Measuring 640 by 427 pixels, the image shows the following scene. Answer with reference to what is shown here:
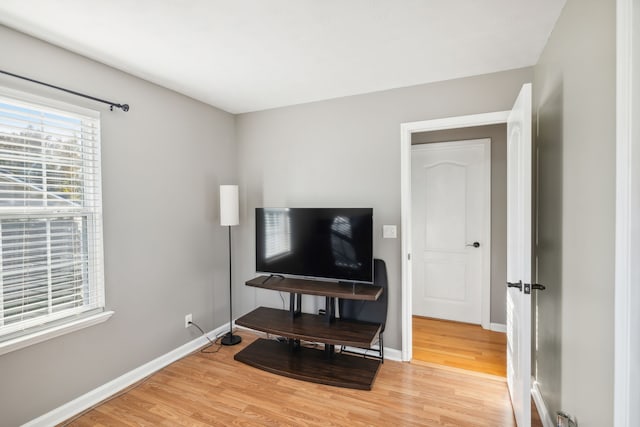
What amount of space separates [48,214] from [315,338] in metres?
2.04

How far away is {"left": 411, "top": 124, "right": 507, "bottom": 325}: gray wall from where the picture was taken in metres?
3.40

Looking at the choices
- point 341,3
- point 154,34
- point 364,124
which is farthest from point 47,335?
point 364,124

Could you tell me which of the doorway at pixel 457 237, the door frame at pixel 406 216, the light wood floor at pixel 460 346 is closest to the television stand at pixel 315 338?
the door frame at pixel 406 216

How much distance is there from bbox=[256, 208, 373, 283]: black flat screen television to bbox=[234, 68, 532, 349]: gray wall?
11.5 inches

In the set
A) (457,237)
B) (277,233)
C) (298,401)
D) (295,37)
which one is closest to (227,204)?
(277,233)

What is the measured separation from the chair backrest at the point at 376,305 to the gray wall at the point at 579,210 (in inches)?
46.0

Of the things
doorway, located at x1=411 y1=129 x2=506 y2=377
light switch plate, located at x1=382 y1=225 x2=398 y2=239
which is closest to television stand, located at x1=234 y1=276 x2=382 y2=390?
light switch plate, located at x1=382 y1=225 x2=398 y2=239

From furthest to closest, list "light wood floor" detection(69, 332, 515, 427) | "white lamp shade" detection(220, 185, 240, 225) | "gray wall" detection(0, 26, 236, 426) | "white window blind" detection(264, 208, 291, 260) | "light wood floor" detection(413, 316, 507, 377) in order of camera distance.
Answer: "white lamp shade" detection(220, 185, 240, 225), "white window blind" detection(264, 208, 291, 260), "light wood floor" detection(413, 316, 507, 377), "light wood floor" detection(69, 332, 515, 427), "gray wall" detection(0, 26, 236, 426)

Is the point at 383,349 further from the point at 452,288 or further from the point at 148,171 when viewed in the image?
the point at 148,171

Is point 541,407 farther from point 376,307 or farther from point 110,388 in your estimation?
point 110,388

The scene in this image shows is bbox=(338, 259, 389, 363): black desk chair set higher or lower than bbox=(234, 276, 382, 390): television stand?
higher

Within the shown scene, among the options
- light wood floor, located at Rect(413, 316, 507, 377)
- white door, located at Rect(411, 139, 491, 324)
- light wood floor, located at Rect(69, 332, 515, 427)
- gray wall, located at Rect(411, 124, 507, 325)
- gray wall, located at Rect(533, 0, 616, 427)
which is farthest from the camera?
white door, located at Rect(411, 139, 491, 324)

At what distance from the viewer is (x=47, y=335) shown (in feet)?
6.37

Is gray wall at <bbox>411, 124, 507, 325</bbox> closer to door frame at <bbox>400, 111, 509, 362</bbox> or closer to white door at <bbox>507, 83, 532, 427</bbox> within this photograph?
door frame at <bbox>400, 111, 509, 362</bbox>
